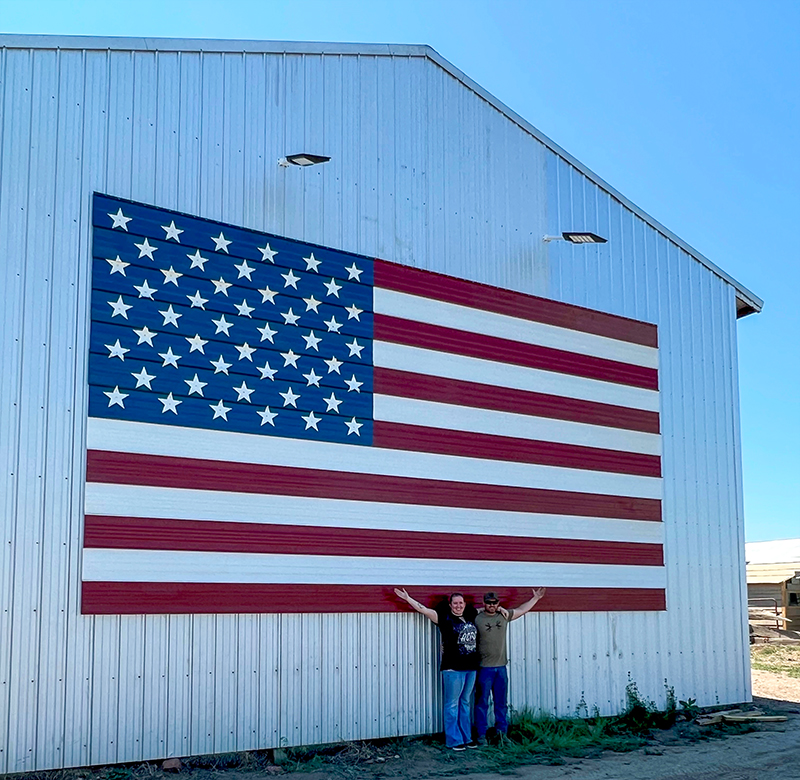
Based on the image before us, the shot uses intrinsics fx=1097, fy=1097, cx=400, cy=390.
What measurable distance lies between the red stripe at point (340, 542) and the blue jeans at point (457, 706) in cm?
144

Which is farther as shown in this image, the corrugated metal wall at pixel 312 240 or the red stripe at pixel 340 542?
the red stripe at pixel 340 542

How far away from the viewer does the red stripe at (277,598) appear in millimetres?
10766

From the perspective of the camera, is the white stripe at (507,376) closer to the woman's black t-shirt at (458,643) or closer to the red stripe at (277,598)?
the red stripe at (277,598)

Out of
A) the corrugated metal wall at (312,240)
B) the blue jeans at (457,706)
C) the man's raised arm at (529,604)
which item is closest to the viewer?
the corrugated metal wall at (312,240)

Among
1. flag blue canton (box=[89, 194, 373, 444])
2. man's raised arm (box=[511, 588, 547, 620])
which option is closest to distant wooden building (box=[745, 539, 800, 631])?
man's raised arm (box=[511, 588, 547, 620])

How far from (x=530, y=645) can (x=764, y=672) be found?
33.8ft

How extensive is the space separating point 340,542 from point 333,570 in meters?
0.33

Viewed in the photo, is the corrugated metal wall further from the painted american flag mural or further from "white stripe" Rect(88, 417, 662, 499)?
"white stripe" Rect(88, 417, 662, 499)

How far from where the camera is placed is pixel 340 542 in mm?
12523

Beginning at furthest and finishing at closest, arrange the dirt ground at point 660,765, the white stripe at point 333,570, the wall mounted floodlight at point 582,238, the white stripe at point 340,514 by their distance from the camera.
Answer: the wall mounted floodlight at point 582,238 → the dirt ground at point 660,765 → the white stripe at point 340,514 → the white stripe at point 333,570

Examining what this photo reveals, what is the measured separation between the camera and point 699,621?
16.7 m

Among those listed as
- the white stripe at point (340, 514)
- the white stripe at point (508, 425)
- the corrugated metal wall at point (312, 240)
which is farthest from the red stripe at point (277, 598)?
the white stripe at point (508, 425)

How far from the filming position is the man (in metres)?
13.2

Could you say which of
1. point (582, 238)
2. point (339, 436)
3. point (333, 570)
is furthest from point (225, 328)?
point (582, 238)
